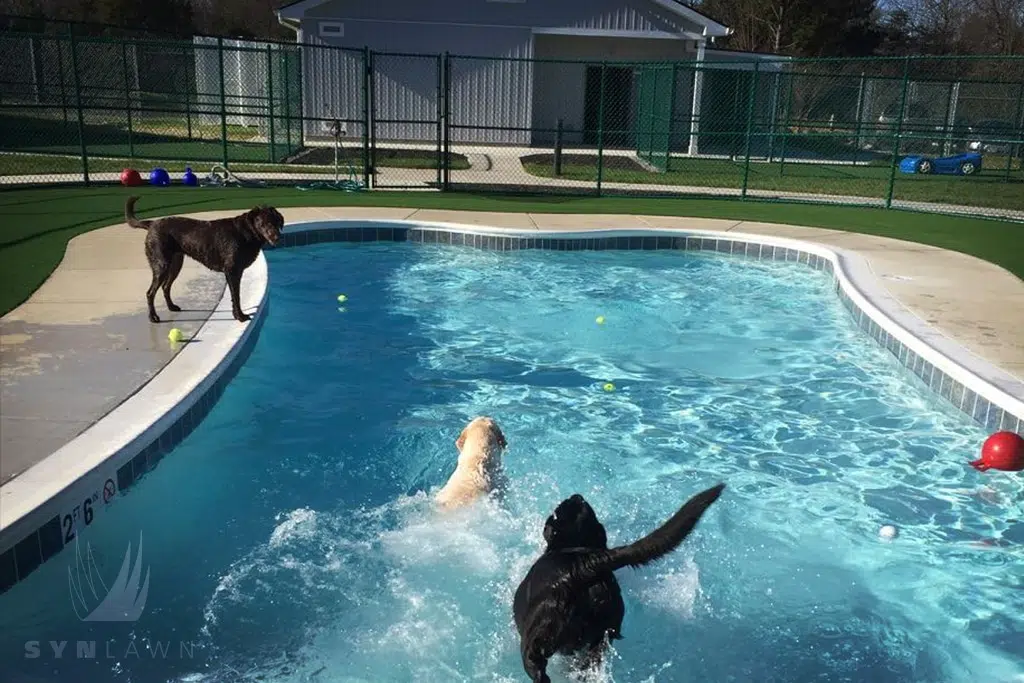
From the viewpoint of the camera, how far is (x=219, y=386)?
5.80 metres

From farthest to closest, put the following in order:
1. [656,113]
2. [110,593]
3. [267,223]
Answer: [656,113]
[267,223]
[110,593]

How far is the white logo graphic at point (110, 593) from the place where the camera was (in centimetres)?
395

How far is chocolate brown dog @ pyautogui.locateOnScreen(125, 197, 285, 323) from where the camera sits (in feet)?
20.9

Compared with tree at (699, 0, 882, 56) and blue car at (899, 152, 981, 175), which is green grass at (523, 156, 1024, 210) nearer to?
blue car at (899, 152, 981, 175)

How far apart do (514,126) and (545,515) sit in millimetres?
21079

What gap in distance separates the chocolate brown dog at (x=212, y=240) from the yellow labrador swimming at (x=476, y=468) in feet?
7.83

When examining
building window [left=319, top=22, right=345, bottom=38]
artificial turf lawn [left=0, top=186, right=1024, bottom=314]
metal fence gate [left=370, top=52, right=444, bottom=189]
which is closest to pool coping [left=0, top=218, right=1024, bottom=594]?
artificial turf lawn [left=0, top=186, right=1024, bottom=314]

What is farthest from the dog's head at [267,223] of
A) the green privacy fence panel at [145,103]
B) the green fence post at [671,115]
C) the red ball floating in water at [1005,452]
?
the green fence post at [671,115]

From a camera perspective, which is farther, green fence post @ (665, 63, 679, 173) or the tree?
the tree

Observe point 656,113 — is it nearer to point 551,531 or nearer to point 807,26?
point 551,531

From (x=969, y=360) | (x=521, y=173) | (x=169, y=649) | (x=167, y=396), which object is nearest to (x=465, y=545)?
(x=169, y=649)

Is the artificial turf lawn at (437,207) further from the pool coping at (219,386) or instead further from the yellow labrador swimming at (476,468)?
the yellow labrador swimming at (476,468)

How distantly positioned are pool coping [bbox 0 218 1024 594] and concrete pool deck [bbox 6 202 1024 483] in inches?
5.2

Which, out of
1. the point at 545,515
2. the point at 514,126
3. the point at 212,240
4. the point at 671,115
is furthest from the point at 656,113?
the point at 545,515
